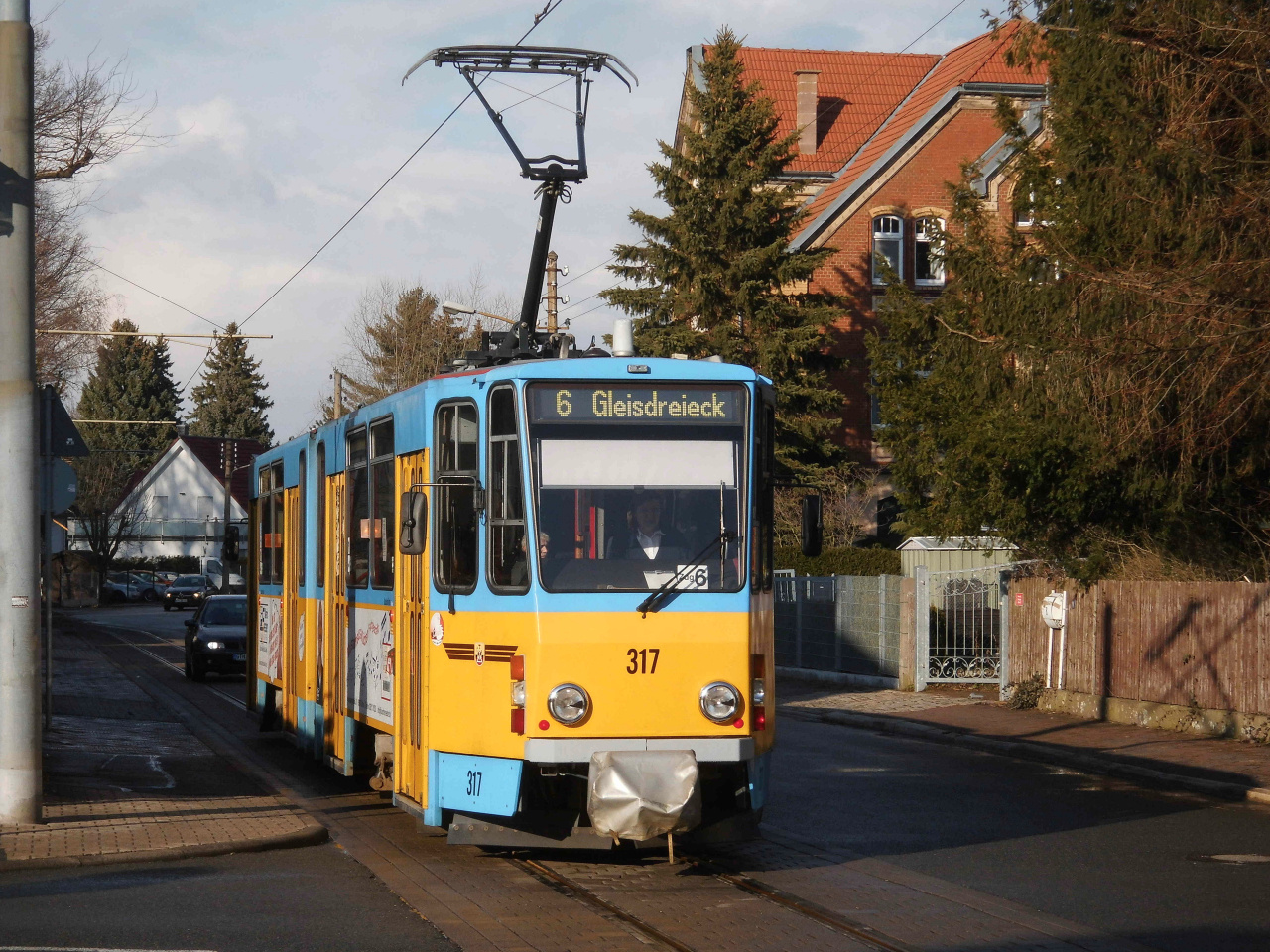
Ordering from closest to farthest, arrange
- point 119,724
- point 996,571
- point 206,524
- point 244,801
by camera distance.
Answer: point 244,801 → point 119,724 → point 996,571 → point 206,524

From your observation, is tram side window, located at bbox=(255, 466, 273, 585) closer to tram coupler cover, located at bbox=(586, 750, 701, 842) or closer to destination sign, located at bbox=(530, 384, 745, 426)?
destination sign, located at bbox=(530, 384, 745, 426)

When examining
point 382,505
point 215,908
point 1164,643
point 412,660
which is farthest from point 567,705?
point 1164,643

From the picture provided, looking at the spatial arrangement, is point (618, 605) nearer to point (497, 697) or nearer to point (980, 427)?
point (497, 697)

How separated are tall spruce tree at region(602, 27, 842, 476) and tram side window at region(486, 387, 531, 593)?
93.6 ft

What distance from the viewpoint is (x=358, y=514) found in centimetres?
1241

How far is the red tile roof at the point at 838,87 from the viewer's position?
2046 inches

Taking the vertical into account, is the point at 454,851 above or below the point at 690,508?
below

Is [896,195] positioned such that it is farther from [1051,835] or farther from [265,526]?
[1051,835]

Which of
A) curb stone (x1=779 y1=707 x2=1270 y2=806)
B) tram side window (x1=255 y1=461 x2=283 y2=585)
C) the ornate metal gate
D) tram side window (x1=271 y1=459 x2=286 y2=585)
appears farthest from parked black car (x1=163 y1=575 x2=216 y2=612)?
tram side window (x1=271 y1=459 x2=286 y2=585)

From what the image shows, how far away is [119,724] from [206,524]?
80.4m

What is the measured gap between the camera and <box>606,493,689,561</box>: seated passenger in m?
9.42

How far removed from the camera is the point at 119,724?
19.2m

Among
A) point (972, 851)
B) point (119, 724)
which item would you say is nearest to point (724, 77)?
point (119, 724)

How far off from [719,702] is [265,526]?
980 centimetres
